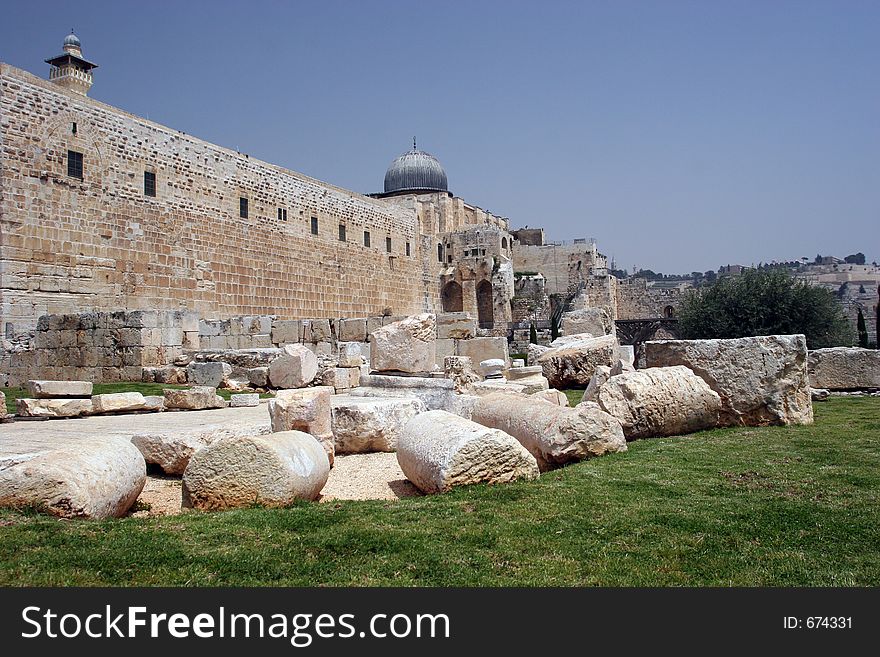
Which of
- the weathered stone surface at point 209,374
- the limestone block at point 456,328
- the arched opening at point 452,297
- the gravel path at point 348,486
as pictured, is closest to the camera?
the gravel path at point 348,486

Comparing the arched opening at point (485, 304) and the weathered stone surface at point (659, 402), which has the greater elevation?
the arched opening at point (485, 304)

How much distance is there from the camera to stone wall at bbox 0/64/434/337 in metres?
14.9

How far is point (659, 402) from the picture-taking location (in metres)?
7.42

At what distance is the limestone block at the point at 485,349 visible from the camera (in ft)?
46.1

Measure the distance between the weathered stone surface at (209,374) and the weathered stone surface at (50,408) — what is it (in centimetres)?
393

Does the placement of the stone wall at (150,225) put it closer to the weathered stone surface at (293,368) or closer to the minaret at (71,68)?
the weathered stone surface at (293,368)

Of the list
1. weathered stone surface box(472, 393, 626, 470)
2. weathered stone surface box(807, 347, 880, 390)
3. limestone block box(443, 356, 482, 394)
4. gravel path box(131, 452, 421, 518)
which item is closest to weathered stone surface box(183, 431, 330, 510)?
gravel path box(131, 452, 421, 518)

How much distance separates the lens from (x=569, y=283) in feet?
150

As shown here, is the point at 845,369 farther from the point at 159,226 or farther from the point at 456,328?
the point at 159,226

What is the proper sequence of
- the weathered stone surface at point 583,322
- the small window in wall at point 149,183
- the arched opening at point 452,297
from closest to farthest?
the small window in wall at point 149,183 → the weathered stone surface at point 583,322 → the arched opening at point 452,297

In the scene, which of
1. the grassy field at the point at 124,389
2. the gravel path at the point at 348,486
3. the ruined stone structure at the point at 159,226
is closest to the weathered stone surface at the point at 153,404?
the grassy field at the point at 124,389

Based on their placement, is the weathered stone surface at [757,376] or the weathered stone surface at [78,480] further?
the weathered stone surface at [757,376]

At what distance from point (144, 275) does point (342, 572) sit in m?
16.1

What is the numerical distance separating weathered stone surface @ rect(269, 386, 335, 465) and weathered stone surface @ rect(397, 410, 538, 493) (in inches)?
60.3
